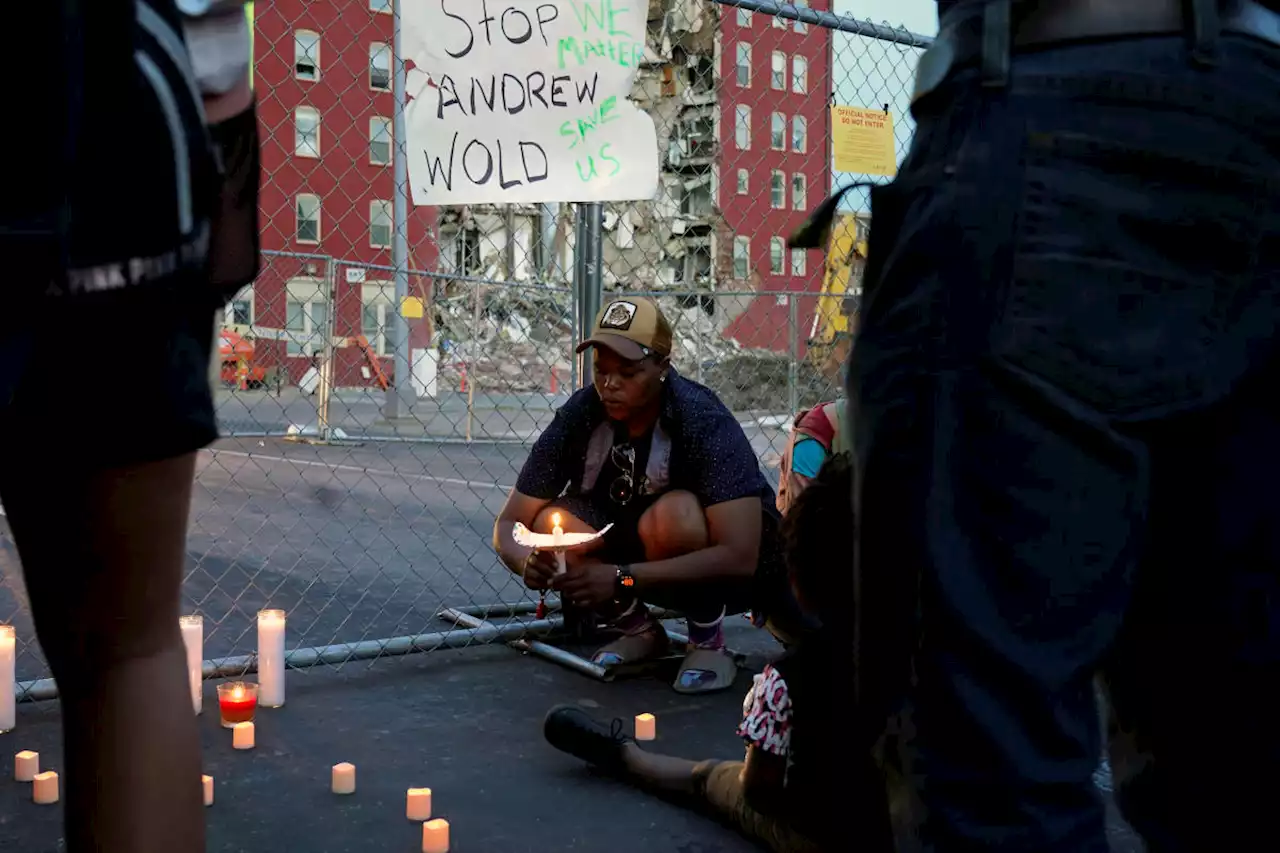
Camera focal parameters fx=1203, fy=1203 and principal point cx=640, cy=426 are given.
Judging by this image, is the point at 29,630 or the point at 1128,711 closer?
the point at 1128,711

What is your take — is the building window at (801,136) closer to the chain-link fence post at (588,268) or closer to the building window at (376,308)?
the chain-link fence post at (588,268)

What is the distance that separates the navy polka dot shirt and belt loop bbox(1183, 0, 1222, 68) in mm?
2567

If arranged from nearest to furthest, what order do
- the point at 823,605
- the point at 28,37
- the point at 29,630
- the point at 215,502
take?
the point at 28,37, the point at 823,605, the point at 29,630, the point at 215,502

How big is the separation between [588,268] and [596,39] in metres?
0.76

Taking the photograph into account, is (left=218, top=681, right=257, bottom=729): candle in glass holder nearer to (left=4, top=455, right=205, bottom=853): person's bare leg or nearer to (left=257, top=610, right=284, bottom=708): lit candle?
(left=257, top=610, right=284, bottom=708): lit candle

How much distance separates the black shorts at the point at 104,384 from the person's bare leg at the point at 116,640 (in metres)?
0.05

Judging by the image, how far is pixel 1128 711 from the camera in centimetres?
136

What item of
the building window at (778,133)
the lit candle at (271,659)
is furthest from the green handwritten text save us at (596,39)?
the building window at (778,133)

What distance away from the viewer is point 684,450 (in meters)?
3.65

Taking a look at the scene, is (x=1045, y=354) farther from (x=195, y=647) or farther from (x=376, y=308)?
(x=376, y=308)

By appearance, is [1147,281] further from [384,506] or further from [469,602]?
[384,506]

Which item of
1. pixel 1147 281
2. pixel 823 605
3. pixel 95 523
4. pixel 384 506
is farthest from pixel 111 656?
pixel 384 506

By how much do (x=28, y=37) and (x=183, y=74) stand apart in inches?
5.0

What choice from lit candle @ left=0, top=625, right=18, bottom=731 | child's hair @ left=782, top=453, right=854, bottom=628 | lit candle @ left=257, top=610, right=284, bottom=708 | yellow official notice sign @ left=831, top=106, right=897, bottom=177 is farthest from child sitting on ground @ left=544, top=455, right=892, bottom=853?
yellow official notice sign @ left=831, top=106, right=897, bottom=177
